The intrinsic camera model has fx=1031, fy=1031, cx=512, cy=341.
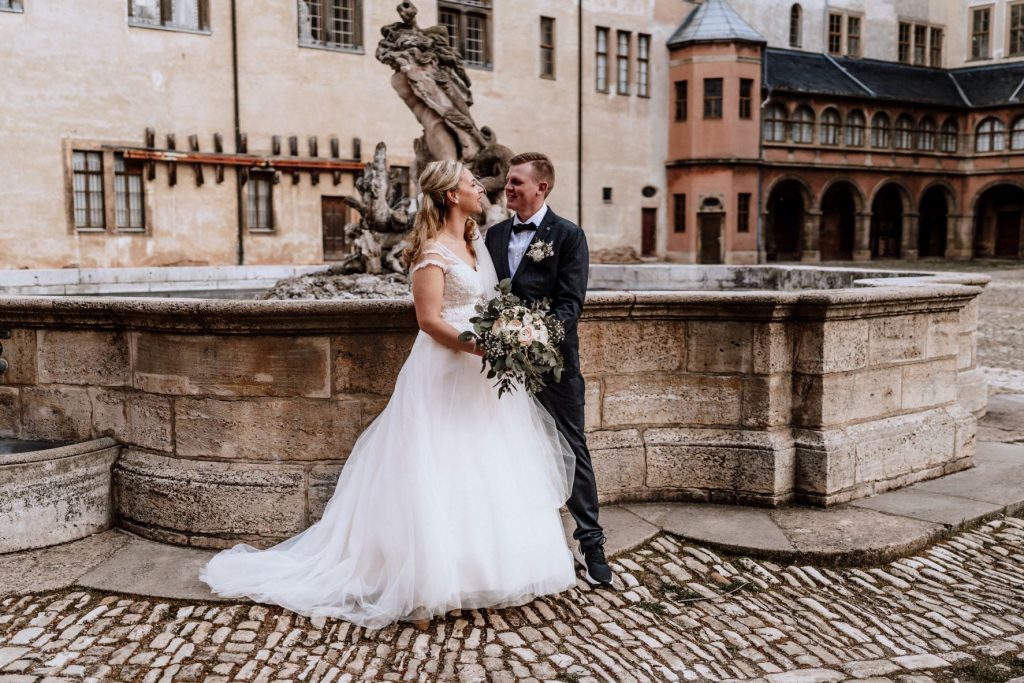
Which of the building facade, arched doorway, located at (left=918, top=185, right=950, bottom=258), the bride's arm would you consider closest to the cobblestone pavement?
the bride's arm

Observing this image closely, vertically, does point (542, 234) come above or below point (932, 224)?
below

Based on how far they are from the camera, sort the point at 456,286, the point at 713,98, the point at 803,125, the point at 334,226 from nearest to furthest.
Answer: the point at 456,286, the point at 334,226, the point at 713,98, the point at 803,125

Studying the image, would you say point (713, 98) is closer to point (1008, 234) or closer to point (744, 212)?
point (744, 212)

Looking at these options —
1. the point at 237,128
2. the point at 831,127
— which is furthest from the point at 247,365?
the point at 831,127

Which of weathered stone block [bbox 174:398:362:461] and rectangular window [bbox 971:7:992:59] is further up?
rectangular window [bbox 971:7:992:59]

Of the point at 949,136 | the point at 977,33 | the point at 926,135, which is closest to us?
the point at 926,135

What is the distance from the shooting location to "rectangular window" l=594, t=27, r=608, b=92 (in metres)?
32.0

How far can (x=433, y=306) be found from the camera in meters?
4.19

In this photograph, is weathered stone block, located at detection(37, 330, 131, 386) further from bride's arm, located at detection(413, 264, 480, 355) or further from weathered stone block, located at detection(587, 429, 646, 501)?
weathered stone block, located at detection(587, 429, 646, 501)

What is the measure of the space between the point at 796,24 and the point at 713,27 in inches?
302

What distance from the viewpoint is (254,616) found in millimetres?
4203

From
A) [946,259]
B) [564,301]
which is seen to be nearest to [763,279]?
[564,301]

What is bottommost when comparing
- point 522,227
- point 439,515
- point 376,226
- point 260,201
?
point 439,515

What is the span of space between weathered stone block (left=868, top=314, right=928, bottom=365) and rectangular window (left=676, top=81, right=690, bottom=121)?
94.5 feet
